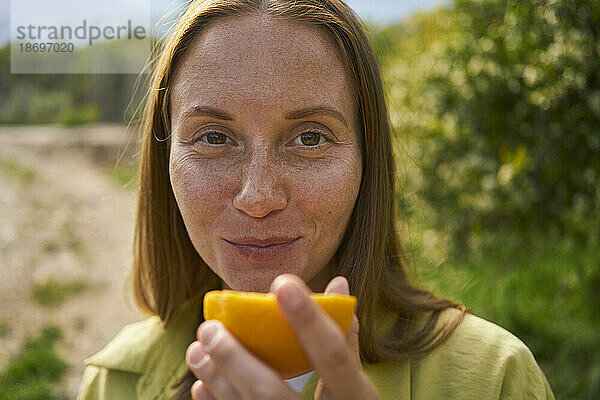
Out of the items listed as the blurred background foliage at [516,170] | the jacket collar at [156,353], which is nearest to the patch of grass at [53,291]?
the blurred background foliage at [516,170]

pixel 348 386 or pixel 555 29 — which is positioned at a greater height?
pixel 555 29

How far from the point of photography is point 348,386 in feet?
2.36

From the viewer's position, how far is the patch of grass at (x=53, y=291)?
3414 mm

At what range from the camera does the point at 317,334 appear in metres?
0.68

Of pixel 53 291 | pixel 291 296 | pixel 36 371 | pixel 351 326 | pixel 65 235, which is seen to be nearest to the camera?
pixel 291 296

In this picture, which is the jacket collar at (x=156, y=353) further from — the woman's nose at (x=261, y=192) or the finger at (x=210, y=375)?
the finger at (x=210, y=375)

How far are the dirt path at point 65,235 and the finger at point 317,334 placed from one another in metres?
2.59

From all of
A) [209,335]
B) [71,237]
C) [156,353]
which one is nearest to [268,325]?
[209,335]

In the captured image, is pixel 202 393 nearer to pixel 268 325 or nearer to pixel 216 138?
pixel 268 325

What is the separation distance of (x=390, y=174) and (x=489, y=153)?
1591 millimetres

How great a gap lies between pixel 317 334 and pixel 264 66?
524 mm

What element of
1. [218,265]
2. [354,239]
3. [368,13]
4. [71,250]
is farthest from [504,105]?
[71,250]

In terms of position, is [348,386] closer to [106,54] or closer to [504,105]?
[504,105]

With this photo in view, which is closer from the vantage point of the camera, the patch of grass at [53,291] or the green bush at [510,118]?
the green bush at [510,118]
